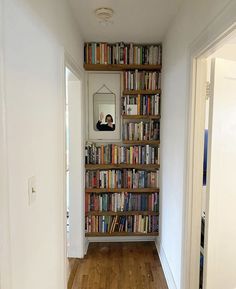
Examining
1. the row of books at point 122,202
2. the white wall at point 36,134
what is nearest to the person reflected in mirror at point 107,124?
the row of books at point 122,202

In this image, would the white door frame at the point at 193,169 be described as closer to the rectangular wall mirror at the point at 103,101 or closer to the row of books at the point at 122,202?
the row of books at the point at 122,202

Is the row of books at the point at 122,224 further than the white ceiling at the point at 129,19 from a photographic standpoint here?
Yes

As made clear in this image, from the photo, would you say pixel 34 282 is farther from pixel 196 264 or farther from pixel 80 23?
pixel 80 23

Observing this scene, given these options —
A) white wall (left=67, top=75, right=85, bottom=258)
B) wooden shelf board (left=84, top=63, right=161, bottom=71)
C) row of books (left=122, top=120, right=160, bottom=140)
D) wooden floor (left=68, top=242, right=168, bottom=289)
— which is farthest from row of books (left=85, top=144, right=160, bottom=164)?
wooden floor (left=68, top=242, right=168, bottom=289)

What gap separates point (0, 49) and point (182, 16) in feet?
5.06

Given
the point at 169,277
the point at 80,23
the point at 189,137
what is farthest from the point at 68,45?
the point at 169,277

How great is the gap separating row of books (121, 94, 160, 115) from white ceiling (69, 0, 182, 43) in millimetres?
619

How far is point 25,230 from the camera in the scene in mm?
1127

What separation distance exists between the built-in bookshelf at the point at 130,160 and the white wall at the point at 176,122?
19 centimetres

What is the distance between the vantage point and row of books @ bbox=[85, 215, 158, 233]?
3.00m

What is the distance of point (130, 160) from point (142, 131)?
1.21ft

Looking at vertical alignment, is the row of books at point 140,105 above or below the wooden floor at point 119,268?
above

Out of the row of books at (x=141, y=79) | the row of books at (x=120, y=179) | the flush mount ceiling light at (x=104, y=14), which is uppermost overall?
the flush mount ceiling light at (x=104, y=14)

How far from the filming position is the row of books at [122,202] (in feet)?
9.81
